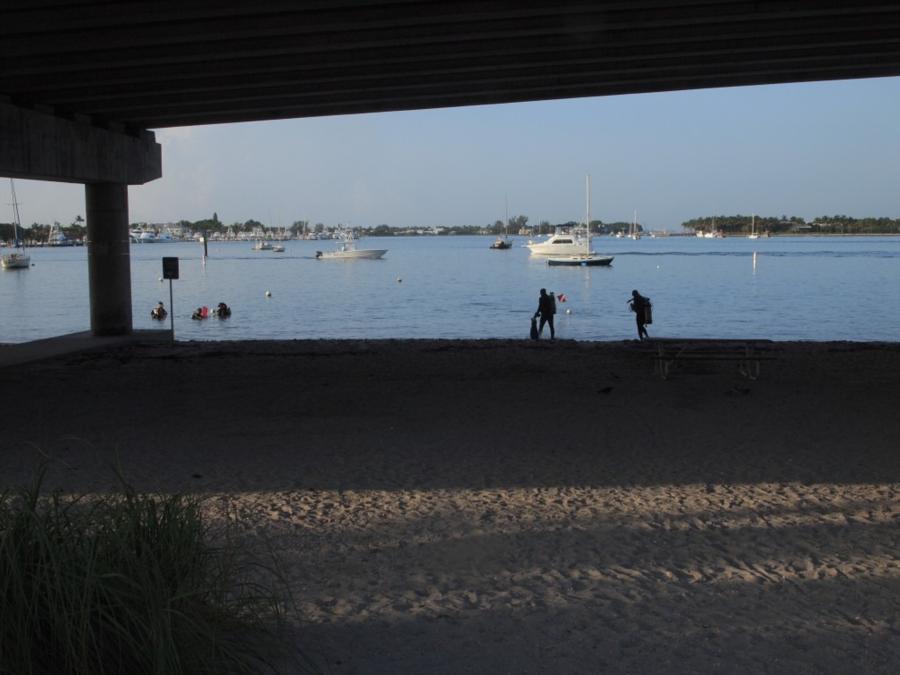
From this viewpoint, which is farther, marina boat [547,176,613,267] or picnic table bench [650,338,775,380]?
marina boat [547,176,613,267]

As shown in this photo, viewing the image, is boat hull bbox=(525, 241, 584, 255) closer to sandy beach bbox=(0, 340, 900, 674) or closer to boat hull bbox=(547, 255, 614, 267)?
boat hull bbox=(547, 255, 614, 267)

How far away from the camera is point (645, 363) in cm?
1611

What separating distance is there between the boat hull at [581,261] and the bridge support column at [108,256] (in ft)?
242

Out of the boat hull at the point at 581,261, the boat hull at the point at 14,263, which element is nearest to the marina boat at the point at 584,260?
the boat hull at the point at 581,261

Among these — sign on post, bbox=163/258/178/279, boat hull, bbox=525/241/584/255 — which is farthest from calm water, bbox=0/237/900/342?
boat hull, bbox=525/241/584/255

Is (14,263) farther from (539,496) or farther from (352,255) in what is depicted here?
(539,496)

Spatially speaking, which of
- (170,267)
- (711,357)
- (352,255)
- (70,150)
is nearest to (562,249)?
(352,255)

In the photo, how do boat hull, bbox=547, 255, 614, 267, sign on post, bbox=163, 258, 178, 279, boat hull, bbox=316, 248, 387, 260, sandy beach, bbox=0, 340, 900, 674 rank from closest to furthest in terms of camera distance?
sandy beach, bbox=0, 340, 900, 674
sign on post, bbox=163, 258, 178, 279
boat hull, bbox=547, 255, 614, 267
boat hull, bbox=316, 248, 387, 260

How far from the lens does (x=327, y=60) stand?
15.5m

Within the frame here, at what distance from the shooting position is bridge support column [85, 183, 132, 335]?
2236 centimetres

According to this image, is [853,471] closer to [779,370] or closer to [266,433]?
[266,433]

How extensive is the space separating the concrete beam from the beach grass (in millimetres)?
15730

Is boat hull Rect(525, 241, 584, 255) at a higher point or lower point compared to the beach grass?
higher

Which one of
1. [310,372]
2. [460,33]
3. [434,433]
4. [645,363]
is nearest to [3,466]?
[434,433]
